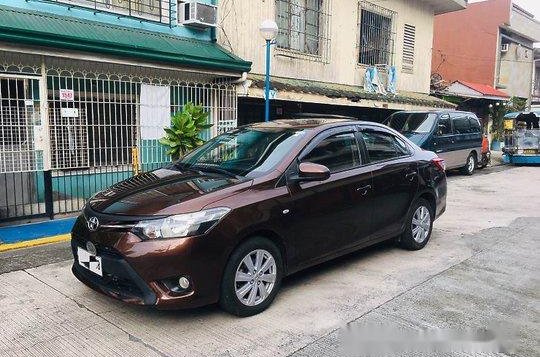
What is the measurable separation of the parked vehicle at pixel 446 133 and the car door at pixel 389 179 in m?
6.41

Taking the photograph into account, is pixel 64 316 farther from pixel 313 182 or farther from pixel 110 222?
pixel 313 182

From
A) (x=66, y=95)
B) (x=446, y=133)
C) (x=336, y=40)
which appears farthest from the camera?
(x=336, y=40)

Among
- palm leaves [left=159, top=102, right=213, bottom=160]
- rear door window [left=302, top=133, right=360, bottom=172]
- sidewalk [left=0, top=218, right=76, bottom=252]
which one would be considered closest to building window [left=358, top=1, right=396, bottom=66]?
palm leaves [left=159, top=102, right=213, bottom=160]

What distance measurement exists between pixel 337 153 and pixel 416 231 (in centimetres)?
170

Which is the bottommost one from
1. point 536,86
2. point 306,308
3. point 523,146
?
point 306,308

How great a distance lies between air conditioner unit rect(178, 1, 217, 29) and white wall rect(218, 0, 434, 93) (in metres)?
0.67

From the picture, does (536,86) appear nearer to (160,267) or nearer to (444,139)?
(444,139)

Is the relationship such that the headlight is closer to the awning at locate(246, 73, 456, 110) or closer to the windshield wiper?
the windshield wiper

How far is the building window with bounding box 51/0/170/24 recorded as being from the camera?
814 centimetres

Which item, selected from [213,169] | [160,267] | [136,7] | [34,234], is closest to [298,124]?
[213,169]

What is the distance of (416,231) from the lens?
18.9 ft

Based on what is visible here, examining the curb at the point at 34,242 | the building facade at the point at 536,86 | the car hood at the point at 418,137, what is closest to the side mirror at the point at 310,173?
the curb at the point at 34,242

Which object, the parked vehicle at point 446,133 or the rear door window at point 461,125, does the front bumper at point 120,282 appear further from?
the rear door window at point 461,125

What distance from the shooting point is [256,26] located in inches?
427
